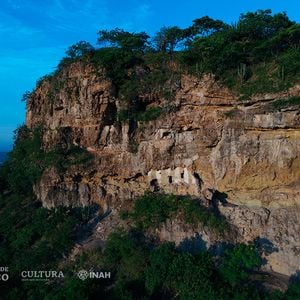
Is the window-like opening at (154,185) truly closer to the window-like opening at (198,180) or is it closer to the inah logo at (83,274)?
the window-like opening at (198,180)

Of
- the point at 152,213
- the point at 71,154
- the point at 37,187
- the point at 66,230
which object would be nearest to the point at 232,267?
the point at 152,213

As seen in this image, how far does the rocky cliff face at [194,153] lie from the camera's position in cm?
1781

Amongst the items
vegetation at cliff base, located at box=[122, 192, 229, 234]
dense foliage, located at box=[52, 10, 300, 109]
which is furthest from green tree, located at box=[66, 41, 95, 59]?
vegetation at cliff base, located at box=[122, 192, 229, 234]

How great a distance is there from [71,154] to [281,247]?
48.0 ft

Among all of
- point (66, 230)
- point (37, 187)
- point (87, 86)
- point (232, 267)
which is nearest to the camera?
point (232, 267)

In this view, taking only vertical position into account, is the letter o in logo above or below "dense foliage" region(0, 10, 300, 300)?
below

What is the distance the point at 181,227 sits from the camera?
18625 mm

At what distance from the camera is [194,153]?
2003 centimetres

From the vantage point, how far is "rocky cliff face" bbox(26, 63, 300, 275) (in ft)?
58.4

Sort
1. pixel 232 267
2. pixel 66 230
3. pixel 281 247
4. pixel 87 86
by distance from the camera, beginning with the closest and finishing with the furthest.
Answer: pixel 232 267 → pixel 281 247 → pixel 66 230 → pixel 87 86

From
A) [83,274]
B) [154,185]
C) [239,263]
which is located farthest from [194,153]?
[83,274]

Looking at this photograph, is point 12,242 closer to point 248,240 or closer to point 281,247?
point 248,240

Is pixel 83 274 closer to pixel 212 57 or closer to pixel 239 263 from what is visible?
pixel 239 263

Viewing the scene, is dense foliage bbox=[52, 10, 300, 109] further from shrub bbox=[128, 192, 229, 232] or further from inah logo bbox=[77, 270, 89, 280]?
inah logo bbox=[77, 270, 89, 280]
